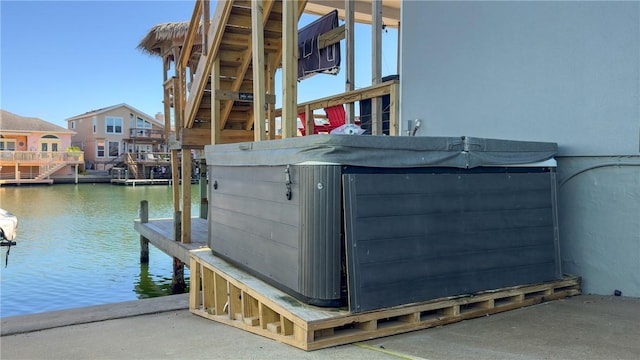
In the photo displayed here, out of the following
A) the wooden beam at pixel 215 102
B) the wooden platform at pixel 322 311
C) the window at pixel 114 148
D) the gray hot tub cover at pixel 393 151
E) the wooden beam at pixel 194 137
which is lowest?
the wooden platform at pixel 322 311

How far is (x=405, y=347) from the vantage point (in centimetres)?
332

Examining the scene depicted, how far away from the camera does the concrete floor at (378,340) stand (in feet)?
10.7

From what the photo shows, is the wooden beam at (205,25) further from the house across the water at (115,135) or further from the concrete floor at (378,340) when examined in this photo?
the house across the water at (115,135)

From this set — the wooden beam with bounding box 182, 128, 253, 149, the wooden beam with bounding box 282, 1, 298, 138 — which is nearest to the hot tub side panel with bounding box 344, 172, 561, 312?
the wooden beam with bounding box 282, 1, 298, 138

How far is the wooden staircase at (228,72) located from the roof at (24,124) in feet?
129

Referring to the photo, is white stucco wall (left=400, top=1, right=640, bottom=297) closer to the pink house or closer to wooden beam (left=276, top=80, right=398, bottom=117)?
wooden beam (left=276, top=80, right=398, bottom=117)

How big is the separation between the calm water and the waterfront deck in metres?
0.90

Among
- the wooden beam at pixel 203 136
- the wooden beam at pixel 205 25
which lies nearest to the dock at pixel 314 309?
the wooden beam at pixel 203 136

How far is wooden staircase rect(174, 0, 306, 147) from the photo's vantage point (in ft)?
23.9

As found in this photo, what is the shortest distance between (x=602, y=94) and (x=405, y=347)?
3.43m

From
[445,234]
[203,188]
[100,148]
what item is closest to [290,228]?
[445,234]

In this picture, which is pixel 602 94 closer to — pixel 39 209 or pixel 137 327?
pixel 137 327

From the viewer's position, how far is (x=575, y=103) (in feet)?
16.2

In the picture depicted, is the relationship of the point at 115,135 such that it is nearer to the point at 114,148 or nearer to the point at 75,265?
the point at 114,148
